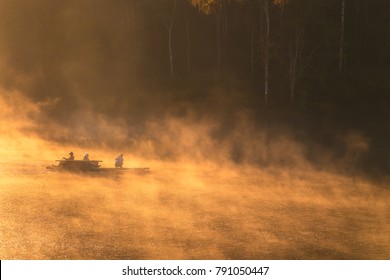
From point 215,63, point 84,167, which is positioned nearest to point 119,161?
point 84,167

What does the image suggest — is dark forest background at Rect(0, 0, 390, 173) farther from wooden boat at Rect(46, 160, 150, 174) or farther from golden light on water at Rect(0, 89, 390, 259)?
wooden boat at Rect(46, 160, 150, 174)

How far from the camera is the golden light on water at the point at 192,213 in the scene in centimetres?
2178

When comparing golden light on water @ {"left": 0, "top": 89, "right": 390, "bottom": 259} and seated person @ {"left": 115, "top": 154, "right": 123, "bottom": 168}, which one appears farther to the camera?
seated person @ {"left": 115, "top": 154, "right": 123, "bottom": 168}

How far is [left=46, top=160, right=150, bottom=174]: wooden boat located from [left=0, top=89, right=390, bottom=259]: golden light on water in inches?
23.5

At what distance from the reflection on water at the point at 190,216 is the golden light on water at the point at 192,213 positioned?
0.13 ft

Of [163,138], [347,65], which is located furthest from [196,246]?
[347,65]

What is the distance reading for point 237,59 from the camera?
6750cm

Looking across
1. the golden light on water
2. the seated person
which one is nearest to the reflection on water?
the golden light on water

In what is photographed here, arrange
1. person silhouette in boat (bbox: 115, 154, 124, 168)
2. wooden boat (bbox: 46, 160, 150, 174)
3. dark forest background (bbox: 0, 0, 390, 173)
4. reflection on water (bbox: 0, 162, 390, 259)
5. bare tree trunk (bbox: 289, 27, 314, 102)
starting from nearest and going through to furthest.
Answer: reflection on water (bbox: 0, 162, 390, 259)
wooden boat (bbox: 46, 160, 150, 174)
person silhouette in boat (bbox: 115, 154, 124, 168)
dark forest background (bbox: 0, 0, 390, 173)
bare tree trunk (bbox: 289, 27, 314, 102)

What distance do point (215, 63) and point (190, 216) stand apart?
43.9 m

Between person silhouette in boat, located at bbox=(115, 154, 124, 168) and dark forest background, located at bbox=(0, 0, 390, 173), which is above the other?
dark forest background, located at bbox=(0, 0, 390, 173)

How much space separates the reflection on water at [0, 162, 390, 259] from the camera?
856 inches

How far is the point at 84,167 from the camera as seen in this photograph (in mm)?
35594

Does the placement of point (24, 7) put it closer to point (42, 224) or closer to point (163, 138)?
point (163, 138)
